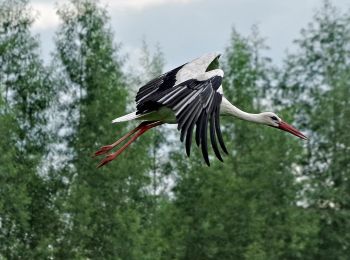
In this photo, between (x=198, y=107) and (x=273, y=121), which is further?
(x=273, y=121)

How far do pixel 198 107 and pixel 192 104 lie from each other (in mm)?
92

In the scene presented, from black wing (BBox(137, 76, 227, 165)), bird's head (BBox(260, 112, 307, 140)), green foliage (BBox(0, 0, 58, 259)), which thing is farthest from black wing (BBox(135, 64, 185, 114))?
green foliage (BBox(0, 0, 58, 259))

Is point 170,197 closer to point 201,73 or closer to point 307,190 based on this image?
point 307,190

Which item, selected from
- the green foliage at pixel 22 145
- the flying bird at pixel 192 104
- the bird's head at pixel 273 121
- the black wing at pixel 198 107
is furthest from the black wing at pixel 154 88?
the green foliage at pixel 22 145

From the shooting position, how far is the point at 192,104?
10.4 m

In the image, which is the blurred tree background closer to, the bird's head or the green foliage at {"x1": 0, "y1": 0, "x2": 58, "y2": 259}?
the green foliage at {"x1": 0, "y1": 0, "x2": 58, "y2": 259}

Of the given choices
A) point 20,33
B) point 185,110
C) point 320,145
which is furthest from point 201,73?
point 320,145

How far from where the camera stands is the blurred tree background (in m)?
34.3

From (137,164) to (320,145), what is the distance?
7.95 m

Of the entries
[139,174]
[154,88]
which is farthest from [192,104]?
[139,174]

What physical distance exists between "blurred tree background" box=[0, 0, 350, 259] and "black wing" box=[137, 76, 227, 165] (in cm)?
2159

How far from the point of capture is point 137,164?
35125mm

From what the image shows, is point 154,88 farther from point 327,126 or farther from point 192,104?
point 327,126

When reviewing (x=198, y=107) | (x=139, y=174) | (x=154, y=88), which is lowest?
(x=198, y=107)
